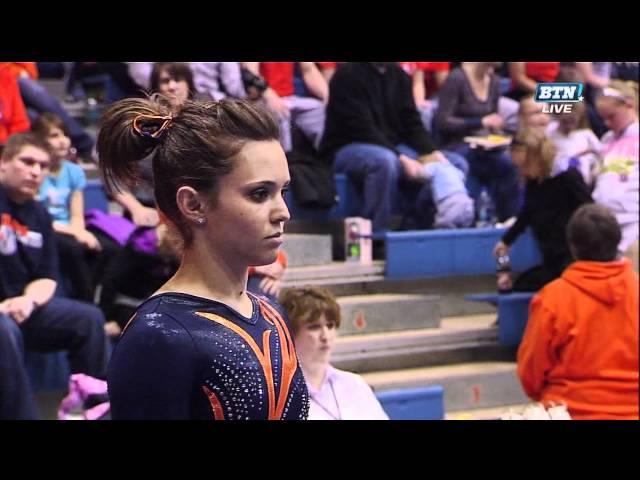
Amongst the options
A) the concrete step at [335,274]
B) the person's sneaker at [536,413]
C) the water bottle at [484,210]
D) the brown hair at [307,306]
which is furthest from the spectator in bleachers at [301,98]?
the person's sneaker at [536,413]

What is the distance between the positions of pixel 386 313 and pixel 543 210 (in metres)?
0.85

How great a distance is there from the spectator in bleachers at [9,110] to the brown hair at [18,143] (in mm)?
363

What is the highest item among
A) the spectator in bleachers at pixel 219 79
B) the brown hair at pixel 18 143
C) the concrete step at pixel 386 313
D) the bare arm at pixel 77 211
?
the spectator in bleachers at pixel 219 79

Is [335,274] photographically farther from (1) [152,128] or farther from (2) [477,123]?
(1) [152,128]

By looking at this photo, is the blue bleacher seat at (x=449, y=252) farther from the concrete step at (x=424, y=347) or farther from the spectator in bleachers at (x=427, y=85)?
the spectator in bleachers at (x=427, y=85)

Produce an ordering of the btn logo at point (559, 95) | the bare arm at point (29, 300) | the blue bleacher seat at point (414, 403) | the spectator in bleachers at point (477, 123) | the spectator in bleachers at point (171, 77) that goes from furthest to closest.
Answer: the spectator in bleachers at point (477, 123), the blue bleacher seat at point (414, 403), the bare arm at point (29, 300), the spectator in bleachers at point (171, 77), the btn logo at point (559, 95)

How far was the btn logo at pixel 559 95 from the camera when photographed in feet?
7.38

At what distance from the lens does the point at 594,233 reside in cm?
411

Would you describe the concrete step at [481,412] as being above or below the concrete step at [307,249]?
below

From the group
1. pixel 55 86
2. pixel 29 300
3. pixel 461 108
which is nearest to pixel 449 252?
pixel 461 108
